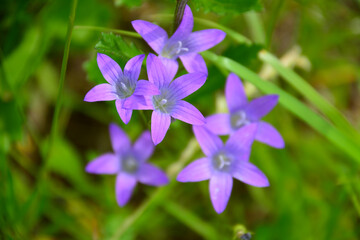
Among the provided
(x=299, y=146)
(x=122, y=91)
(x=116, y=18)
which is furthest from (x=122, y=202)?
(x=116, y=18)

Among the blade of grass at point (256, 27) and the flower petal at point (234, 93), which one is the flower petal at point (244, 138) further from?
the blade of grass at point (256, 27)

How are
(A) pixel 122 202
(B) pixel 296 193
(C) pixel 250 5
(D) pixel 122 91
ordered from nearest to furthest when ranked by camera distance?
(D) pixel 122 91 → (C) pixel 250 5 → (A) pixel 122 202 → (B) pixel 296 193

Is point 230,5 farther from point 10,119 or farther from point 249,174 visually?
point 10,119

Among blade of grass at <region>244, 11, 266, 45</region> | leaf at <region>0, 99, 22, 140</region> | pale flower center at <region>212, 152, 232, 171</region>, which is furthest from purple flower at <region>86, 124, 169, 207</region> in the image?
blade of grass at <region>244, 11, 266, 45</region>

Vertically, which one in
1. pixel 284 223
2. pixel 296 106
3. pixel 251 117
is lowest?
pixel 284 223

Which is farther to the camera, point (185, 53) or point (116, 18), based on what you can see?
point (116, 18)

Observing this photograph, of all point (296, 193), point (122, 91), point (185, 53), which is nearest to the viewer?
point (122, 91)

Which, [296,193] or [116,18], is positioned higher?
[116,18]

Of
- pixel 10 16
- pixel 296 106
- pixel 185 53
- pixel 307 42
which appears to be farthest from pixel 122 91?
pixel 307 42

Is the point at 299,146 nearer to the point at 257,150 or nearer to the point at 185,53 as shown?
the point at 257,150
